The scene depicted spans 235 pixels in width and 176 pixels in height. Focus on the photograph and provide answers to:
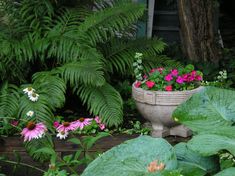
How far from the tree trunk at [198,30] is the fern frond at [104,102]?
169cm

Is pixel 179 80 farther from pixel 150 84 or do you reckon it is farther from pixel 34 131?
pixel 34 131

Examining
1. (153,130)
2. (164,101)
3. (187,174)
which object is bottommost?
(153,130)

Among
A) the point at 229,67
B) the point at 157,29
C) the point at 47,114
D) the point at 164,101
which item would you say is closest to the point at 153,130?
the point at 164,101

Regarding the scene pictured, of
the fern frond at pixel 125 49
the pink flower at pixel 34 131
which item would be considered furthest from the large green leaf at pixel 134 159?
the fern frond at pixel 125 49

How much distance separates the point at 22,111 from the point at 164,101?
110cm

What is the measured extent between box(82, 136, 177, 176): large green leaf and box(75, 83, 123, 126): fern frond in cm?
278

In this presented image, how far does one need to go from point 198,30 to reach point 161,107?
1994 mm

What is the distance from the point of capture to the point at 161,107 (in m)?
4.08

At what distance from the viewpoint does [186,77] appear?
4199mm

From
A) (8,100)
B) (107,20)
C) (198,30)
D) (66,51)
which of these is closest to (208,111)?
(8,100)

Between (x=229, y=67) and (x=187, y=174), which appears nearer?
(x=187, y=174)

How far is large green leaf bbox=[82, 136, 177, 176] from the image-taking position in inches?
53.3

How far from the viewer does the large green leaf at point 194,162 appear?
4.73ft

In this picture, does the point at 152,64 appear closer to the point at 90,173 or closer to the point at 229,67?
the point at 229,67
